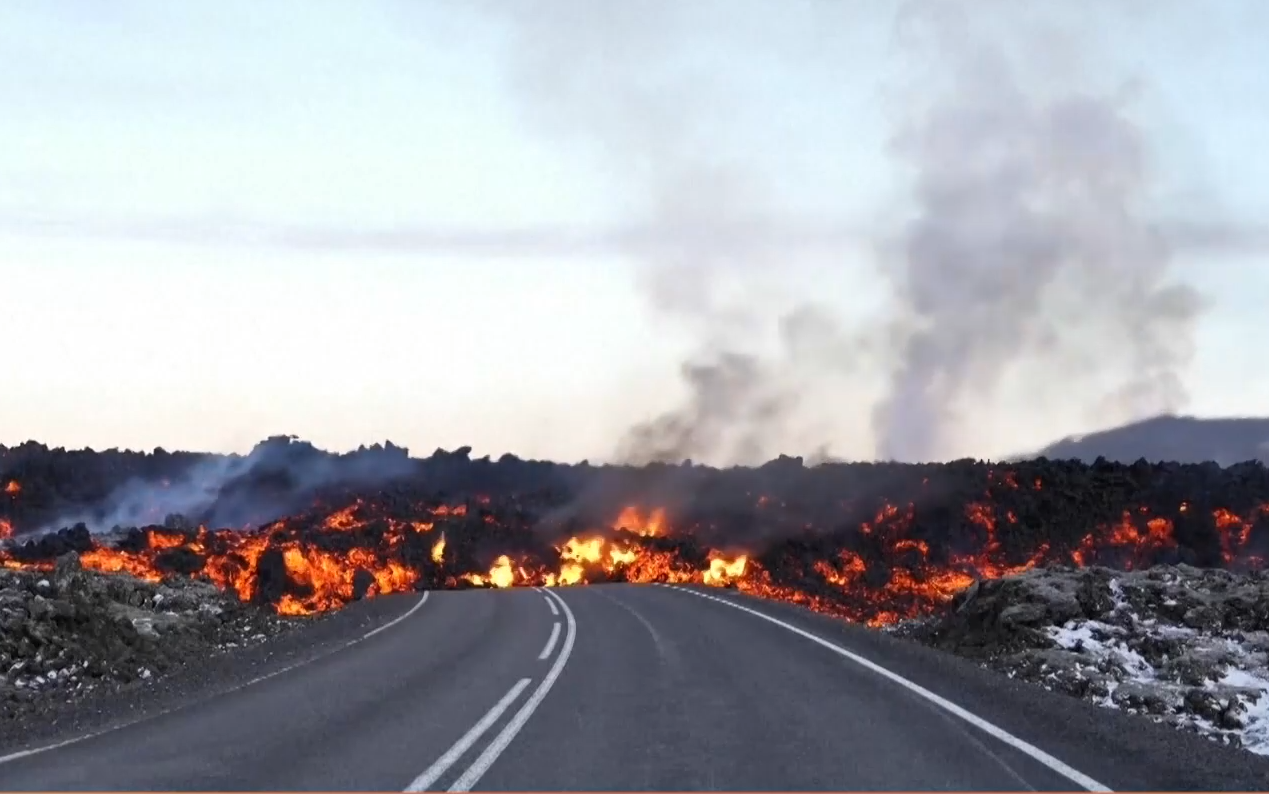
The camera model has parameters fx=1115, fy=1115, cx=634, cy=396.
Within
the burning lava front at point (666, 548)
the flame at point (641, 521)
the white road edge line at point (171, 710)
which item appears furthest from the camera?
the flame at point (641, 521)

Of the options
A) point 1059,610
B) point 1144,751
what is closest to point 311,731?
point 1144,751

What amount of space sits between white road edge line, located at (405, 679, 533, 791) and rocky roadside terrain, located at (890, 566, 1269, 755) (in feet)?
24.1

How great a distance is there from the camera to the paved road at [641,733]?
838cm

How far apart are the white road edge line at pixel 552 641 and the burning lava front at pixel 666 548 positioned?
4051 cm

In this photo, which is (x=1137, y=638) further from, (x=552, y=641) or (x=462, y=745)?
(x=462, y=745)

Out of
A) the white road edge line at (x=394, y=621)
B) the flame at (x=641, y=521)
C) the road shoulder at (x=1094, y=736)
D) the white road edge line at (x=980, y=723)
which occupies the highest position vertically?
the flame at (x=641, y=521)

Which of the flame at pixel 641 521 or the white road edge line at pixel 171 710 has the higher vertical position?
the flame at pixel 641 521

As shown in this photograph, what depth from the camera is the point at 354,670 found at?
639 inches

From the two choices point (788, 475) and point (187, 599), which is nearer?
point (187, 599)

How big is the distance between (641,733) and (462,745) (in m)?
1.64

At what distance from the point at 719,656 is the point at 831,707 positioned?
535 cm

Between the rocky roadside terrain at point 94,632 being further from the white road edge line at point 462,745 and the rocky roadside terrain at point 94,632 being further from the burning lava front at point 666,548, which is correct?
the burning lava front at point 666,548

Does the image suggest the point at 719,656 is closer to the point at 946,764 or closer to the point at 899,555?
the point at 946,764

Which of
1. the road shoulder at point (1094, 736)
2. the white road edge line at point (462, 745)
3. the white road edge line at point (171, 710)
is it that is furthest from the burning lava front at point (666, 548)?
the road shoulder at point (1094, 736)
